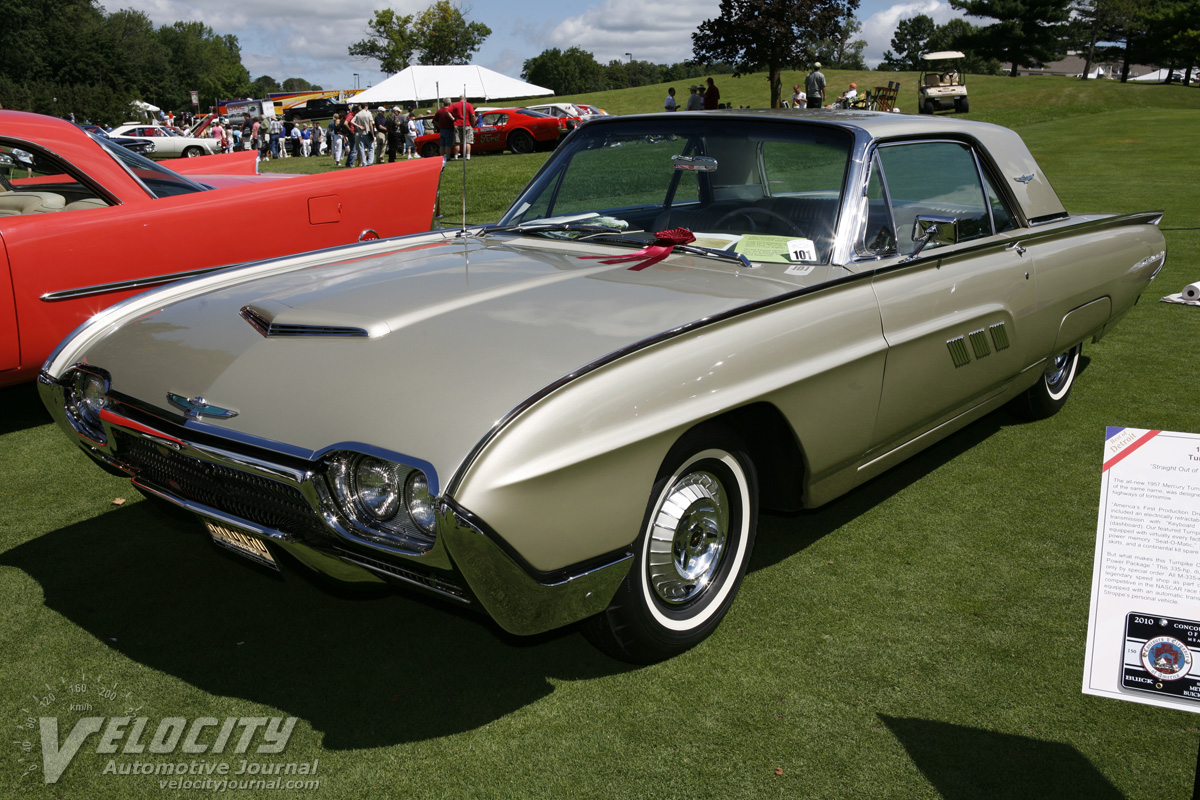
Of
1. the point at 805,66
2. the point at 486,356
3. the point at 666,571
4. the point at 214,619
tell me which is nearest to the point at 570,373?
the point at 486,356

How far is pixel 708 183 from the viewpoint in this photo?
341cm

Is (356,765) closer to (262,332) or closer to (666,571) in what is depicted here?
(666,571)

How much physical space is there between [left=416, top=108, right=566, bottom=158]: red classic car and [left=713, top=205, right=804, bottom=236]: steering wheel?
71.3ft

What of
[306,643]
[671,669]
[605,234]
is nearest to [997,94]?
[605,234]

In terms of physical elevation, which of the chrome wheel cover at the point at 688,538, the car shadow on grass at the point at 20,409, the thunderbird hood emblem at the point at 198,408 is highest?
the thunderbird hood emblem at the point at 198,408

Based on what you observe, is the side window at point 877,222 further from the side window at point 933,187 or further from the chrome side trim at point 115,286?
the chrome side trim at point 115,286

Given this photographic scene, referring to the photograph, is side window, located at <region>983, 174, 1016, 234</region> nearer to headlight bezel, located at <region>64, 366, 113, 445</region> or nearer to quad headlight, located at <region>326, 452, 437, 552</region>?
quad headlight, located at <region>326, 452, 437, 552</region>

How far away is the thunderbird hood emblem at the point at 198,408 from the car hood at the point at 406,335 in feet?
0.06

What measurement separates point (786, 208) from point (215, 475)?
2067mm

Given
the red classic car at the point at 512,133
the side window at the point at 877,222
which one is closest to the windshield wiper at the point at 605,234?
the side window at the point at 877,222

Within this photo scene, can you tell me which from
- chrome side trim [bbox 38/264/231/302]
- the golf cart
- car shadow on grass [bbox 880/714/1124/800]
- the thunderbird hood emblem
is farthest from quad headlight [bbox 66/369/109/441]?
the golf cart

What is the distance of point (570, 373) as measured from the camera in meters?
2.02

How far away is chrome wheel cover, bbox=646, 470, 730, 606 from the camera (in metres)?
2.36

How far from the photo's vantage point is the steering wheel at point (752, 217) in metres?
3.09
